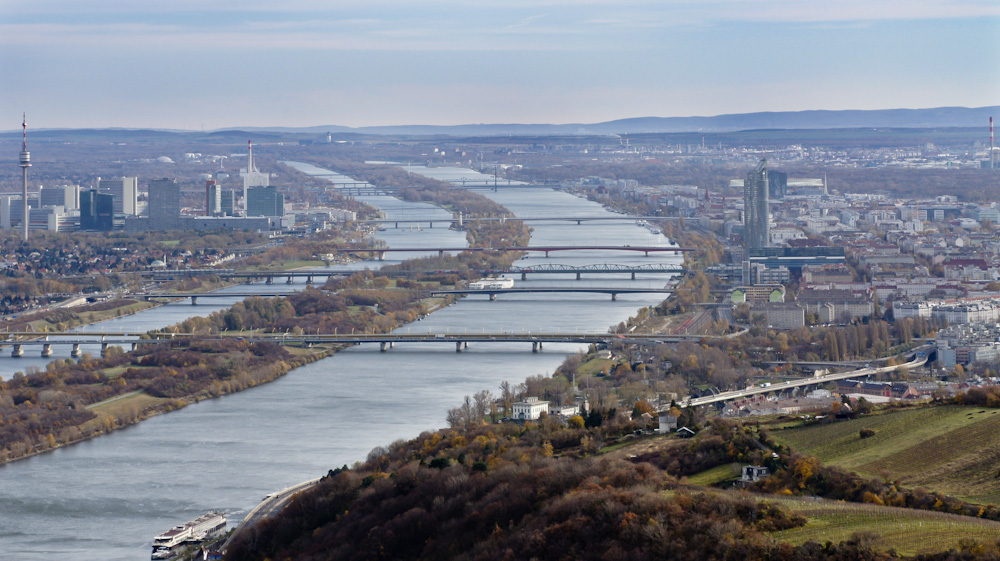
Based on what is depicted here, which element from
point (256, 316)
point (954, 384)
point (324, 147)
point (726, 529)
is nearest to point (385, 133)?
point (324, 147)

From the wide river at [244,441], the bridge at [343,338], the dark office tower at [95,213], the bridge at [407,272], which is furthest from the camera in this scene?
the dark office tower at [95,213]

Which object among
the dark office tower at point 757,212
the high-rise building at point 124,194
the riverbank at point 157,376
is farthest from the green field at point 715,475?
the high-rise building at point 124,194

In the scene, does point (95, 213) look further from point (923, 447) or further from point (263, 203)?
point (923, 447)

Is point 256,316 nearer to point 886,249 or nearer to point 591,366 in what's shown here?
point 591,366

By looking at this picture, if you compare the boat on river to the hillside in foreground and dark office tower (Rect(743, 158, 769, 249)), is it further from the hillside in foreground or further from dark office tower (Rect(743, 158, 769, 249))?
the hillside in foreground

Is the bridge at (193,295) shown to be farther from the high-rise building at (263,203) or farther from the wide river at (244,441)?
the high-rise building at (263,203)

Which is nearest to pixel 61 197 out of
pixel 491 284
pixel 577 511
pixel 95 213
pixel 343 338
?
pixel 95 213

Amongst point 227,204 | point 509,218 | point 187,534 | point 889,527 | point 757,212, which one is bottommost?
point 187,534
